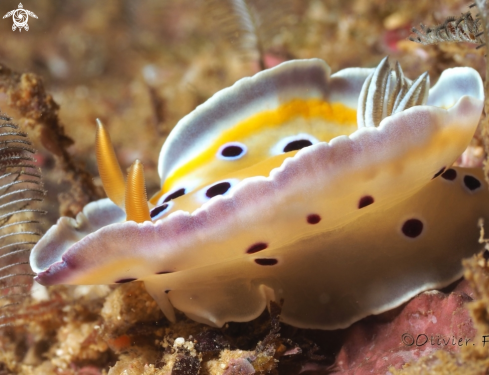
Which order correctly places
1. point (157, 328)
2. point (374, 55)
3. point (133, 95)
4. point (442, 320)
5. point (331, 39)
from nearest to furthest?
point (442, 320)
point (157, 328)
point (374, 55)
point (331, 39)
point (133, 95)

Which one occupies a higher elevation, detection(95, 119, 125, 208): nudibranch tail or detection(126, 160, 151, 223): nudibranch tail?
detection(95, 119, 125, 208): nudibranch tail

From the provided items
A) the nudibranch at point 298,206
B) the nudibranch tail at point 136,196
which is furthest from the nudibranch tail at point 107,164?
the nudibranch tail at point 136,196

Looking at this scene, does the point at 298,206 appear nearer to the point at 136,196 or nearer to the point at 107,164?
the point at 136,196

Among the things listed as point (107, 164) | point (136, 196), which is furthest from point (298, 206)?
point (107, 164)

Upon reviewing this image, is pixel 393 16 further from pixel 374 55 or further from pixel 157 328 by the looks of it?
pixel 157 328

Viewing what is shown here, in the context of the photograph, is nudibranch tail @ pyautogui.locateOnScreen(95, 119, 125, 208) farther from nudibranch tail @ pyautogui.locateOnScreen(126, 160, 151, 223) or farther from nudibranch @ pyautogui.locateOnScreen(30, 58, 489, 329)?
nudibranch tail @ pyautogui.locateOnScreen(126, 160, 151, 223)

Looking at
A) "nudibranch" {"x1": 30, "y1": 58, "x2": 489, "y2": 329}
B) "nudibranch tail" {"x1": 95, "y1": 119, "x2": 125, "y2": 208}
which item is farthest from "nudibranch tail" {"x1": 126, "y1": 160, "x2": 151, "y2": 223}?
"nudibranch tail" {"x1": 95, "y1": 119, "x2": 125, "y2": 208}

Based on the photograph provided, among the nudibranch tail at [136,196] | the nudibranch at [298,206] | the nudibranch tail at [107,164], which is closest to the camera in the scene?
the nudibranch at [298,206]

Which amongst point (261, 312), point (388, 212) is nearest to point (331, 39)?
point (388, 212)

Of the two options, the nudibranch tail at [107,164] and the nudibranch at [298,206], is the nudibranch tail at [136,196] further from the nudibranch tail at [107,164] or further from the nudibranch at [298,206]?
the nudibranch tail at [107,164]
